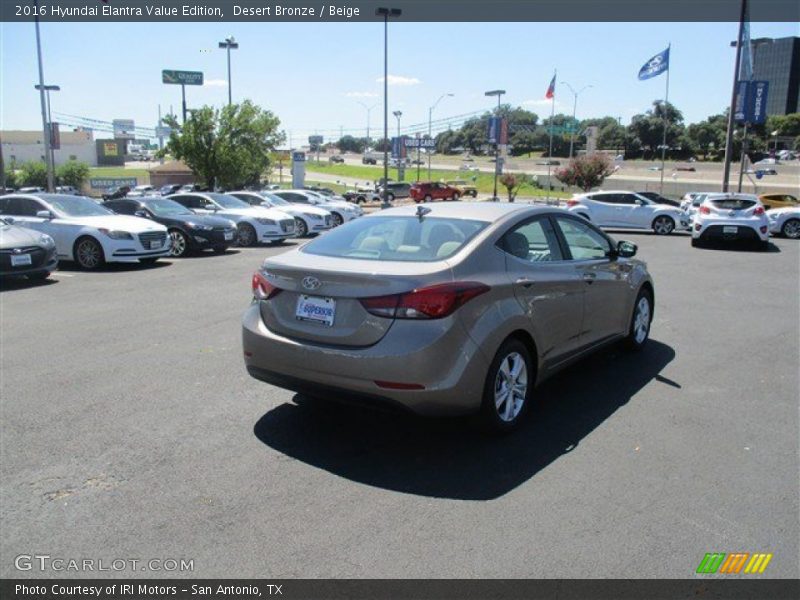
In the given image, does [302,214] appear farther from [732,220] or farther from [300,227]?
[732,220]

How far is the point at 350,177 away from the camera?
11688 cm

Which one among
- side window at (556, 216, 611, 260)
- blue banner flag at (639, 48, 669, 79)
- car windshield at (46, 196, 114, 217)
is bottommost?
car windshield at (46, 196, 114, 217)

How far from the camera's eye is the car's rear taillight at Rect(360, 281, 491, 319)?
4.07 m

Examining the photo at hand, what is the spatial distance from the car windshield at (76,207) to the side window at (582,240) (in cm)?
1114

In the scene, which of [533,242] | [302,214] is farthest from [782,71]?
[533,242]

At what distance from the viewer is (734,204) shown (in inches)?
707

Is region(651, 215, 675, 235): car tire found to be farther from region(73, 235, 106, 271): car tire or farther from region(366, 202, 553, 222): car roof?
region(366, 202, 553, 222): car roof

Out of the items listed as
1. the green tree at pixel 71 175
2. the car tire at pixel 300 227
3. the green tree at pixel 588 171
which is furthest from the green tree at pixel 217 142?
the green tree at pixel 71 175

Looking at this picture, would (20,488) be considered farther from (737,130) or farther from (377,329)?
(737,130)

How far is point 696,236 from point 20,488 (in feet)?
58.5

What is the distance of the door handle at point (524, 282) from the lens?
4.68m

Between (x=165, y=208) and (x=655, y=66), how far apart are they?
31758mm

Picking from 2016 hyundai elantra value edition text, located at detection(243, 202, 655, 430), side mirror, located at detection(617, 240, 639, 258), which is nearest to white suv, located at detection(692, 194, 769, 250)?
side mirror, located at detection(617, 240, 639, 258)

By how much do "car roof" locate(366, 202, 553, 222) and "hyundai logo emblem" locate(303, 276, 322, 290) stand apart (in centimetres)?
121
